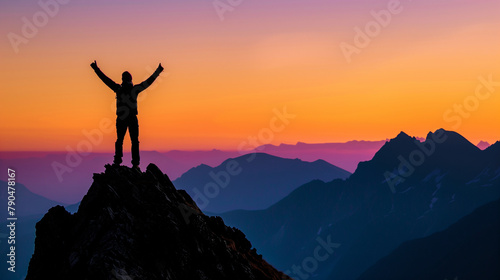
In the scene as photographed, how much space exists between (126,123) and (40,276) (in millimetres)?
9543

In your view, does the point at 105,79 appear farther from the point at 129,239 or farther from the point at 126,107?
the point at 129,239

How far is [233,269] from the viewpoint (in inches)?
1244

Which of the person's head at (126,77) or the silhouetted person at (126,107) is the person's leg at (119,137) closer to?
the silhouetted person at (126,107)

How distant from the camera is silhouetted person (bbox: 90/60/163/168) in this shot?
31.5 metres

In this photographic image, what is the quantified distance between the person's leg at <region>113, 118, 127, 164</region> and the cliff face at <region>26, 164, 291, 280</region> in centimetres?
176

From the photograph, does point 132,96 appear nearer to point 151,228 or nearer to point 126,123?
point 126,123

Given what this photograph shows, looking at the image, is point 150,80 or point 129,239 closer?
point 129,239

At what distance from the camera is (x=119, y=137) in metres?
32.6

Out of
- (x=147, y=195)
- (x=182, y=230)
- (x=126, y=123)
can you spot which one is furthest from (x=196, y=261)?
(x=126, y=123)

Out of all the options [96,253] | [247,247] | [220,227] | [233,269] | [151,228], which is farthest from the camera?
[247,247]

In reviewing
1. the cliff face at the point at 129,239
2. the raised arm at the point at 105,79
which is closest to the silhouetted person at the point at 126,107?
the raised arm at the point at 105,79

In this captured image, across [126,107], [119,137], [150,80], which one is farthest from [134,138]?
[150,80]

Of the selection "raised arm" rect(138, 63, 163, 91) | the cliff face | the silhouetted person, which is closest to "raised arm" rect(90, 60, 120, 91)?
the silhouetted person

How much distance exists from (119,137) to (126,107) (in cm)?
191
